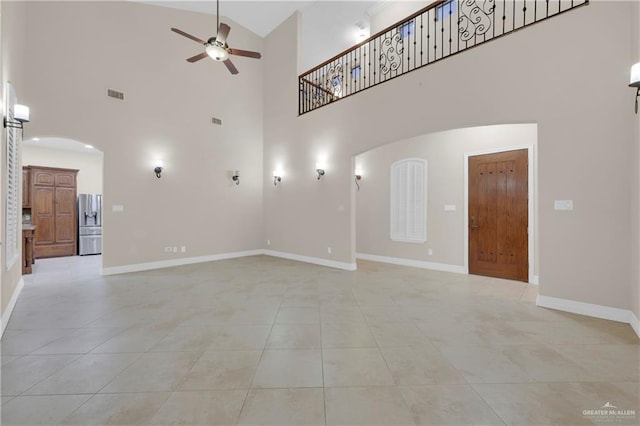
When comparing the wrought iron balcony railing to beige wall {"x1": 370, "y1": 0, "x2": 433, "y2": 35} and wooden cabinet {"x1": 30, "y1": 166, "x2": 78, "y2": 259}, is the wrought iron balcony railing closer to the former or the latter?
beige wall {"x1": 370, "y1": 0, "x2": 433, "y2": 35}

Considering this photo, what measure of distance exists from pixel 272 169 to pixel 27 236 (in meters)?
5.51

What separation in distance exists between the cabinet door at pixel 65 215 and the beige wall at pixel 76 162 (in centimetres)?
82

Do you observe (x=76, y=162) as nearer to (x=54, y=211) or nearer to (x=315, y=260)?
(x=54, y=211)

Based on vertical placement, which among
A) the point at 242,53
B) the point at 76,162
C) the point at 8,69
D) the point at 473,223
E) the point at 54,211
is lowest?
the point at 473,223

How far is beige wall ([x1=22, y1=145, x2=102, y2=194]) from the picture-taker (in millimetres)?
8086

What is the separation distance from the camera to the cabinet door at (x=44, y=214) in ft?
24.7

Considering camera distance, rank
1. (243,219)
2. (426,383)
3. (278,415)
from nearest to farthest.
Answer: (278,415), (426,383), (243,219)

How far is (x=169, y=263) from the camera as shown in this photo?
20.4ft

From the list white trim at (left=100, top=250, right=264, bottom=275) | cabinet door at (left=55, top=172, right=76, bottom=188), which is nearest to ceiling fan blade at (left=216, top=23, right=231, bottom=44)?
white trim at (left=100, top=250, right=264, bottom=275)

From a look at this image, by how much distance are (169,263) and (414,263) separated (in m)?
5.76

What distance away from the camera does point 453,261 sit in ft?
19.2

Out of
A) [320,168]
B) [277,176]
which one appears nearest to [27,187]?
[277,176]

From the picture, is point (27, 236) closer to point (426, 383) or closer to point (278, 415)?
point (278, 415)

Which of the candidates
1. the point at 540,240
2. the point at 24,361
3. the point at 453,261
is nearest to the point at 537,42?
the point at 540,240
